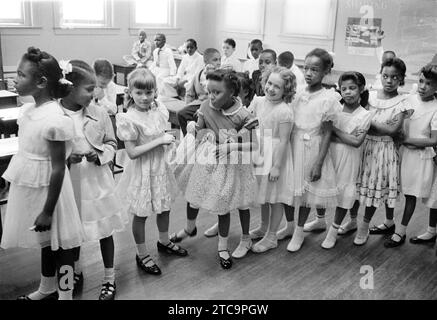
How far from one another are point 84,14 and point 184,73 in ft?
6.90

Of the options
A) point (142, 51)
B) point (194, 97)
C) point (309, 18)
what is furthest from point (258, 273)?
point (142, 51)

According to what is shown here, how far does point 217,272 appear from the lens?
2.28 m

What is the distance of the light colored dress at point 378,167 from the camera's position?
248 centimetres

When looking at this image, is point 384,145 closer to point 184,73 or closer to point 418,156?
point 418,156

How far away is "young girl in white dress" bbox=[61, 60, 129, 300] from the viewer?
1.82 m

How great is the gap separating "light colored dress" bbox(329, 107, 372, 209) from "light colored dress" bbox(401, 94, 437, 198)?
282 mm

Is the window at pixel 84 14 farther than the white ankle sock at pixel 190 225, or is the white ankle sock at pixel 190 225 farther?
the window at pixel 84 14

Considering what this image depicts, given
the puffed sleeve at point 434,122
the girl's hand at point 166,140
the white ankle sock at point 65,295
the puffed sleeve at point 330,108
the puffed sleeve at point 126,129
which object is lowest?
the white ankle sock at point 65,295

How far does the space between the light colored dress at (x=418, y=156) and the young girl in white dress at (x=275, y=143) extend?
2.27 ft

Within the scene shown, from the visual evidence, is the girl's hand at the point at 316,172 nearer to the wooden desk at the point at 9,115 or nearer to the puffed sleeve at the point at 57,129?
the puffed sleeve at the point at 57,129

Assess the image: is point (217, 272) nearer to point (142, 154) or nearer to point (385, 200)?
point (142, 154)

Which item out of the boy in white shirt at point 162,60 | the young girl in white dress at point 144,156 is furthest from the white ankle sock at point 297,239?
the boy in white shirt at point 162,60

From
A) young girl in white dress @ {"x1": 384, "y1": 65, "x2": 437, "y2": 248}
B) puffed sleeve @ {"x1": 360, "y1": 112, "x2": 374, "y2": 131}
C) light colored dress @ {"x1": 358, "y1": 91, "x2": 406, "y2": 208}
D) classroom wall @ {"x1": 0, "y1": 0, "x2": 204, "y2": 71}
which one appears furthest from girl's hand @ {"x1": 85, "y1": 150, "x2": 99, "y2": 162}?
classroom wall @ {"x1": 0, "y1": 0, "x2": 204, "y2": 71}
